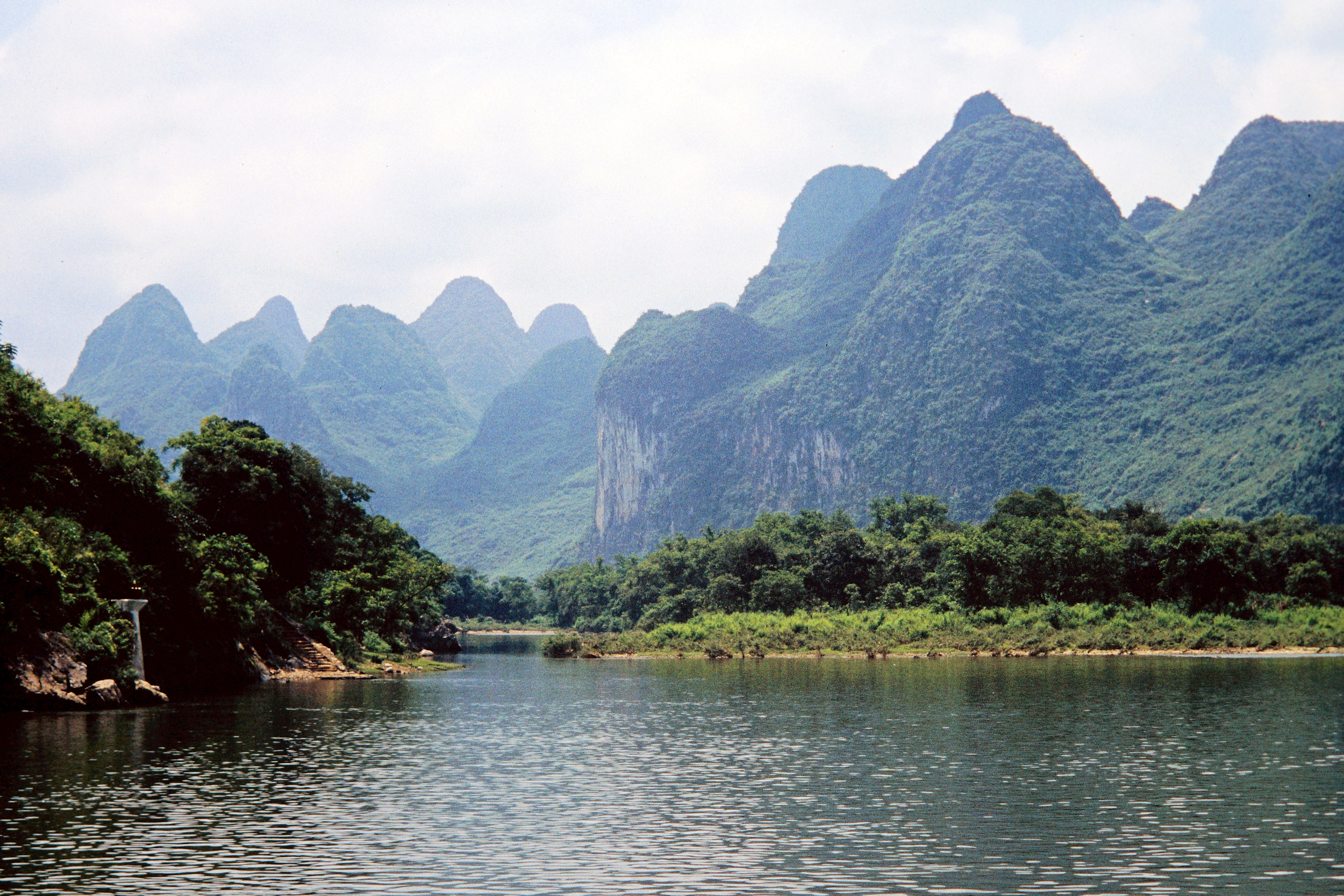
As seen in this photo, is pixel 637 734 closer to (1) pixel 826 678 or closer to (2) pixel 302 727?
(2) pixel 302 727

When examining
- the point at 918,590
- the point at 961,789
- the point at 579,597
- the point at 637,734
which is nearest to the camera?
the point at 961,789

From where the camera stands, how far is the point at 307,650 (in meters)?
62.6

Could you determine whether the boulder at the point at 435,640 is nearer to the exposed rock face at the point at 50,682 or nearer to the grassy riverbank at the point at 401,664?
the grassy riverbank at the point at 401,664

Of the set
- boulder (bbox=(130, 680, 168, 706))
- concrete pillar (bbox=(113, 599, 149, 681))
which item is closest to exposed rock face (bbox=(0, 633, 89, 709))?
concrete pillar (bbox=(113, 599, 149, 681))

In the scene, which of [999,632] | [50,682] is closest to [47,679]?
[50,682]

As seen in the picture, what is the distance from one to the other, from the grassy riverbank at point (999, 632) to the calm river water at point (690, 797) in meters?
33.8

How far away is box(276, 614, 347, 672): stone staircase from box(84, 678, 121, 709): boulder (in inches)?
832

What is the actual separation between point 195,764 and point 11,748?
5491 mm

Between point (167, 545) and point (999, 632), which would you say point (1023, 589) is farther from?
point (167, 545)

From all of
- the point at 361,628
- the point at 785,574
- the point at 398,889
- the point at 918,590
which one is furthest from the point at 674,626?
the point at 398,889

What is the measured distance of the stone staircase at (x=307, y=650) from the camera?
2454 inches

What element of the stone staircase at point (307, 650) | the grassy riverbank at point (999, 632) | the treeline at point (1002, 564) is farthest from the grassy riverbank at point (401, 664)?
the treeline at point (1002, 564)

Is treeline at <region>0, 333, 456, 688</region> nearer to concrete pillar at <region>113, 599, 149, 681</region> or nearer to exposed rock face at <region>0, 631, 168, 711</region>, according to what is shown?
exposed rock face at <region>0, 631, 168, 711</region>

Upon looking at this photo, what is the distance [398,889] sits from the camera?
15.6 metres
